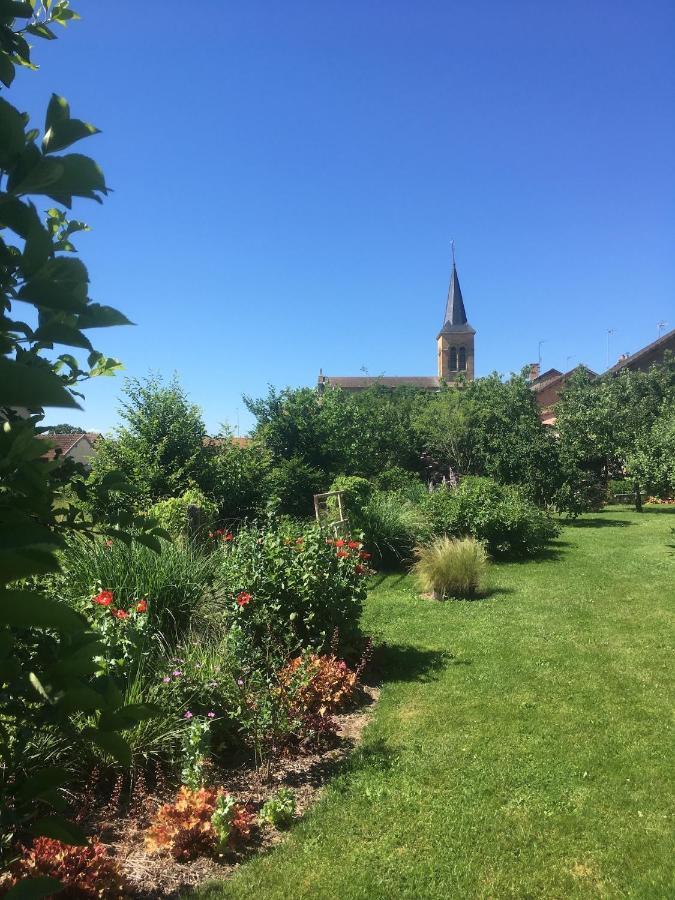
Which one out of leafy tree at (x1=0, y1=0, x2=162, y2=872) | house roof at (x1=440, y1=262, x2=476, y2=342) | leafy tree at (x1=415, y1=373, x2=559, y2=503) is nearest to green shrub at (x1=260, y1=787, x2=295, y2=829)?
leafy tree at (x1=0, y1=0, x2=162, y2=872)

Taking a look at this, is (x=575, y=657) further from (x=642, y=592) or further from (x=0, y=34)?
(x=0, y=34)

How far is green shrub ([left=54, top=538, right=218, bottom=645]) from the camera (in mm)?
4996

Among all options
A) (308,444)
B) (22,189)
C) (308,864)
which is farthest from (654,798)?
(308,444)

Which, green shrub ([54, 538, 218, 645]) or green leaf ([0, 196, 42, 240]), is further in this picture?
green shrub ([54, 538, 218, 645])

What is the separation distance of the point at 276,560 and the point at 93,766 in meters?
2.35

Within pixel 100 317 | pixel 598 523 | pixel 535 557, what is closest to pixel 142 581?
pixel 100 317

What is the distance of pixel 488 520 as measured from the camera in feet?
38.8

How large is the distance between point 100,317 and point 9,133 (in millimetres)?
293

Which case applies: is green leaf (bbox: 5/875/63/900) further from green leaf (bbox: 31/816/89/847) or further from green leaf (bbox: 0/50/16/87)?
green leaf (bbox: 0/50/16/87)

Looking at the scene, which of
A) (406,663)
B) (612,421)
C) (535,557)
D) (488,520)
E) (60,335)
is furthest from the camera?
(612,421)

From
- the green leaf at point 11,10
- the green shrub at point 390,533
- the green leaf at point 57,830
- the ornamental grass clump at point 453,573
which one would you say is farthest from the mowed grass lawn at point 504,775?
the green shrub at point 390,533

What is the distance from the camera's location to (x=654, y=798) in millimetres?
3543

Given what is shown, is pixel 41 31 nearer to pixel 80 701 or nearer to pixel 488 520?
pixel 80 701

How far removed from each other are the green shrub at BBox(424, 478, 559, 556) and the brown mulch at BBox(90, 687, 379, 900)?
7664 millimetres
